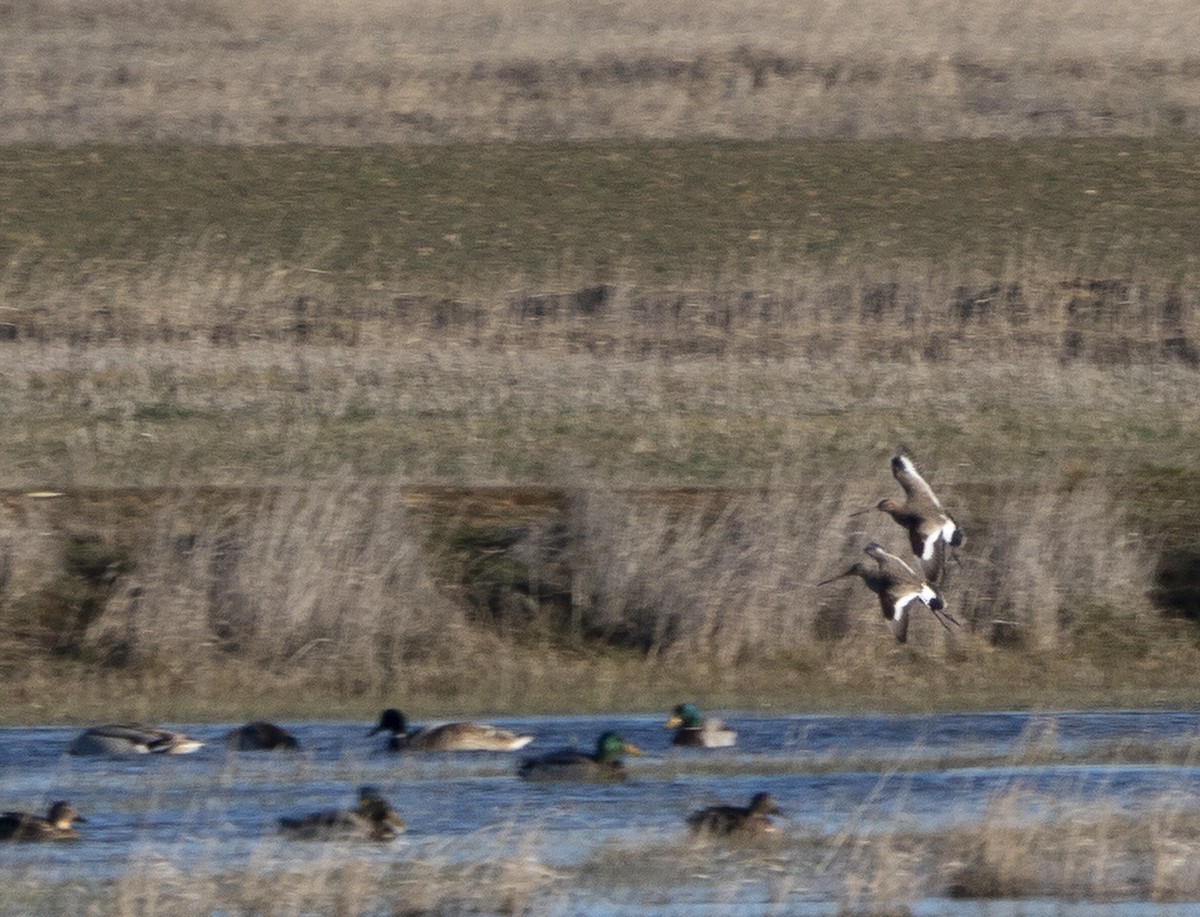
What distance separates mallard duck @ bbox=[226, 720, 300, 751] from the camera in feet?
45.0

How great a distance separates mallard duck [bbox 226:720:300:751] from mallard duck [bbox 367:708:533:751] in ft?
1.82

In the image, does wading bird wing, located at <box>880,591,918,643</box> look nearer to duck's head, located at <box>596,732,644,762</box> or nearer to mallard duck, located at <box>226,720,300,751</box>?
duck's head, located at <box>596,732,644,762</box>

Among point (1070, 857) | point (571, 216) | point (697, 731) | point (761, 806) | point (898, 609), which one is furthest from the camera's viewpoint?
point (571, 216)

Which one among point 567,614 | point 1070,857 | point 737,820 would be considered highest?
point 567,614

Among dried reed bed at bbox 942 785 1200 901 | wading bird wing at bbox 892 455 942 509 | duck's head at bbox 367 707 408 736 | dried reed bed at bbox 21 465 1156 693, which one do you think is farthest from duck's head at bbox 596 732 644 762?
dried reed bed at bbox 21 465 1156 693

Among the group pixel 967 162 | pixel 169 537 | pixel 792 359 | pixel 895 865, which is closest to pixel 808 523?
pixel 169 537

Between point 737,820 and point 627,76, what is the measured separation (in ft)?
91.9

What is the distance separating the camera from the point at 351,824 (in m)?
11.5

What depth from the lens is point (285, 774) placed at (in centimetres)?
1338

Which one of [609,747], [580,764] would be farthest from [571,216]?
[580,764]

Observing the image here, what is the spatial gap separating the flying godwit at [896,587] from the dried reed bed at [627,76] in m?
21.2

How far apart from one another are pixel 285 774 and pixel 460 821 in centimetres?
127

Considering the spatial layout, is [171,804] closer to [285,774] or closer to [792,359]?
[285,774]

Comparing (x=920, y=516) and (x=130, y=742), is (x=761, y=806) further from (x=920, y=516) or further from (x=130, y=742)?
(x=130, y=742)
